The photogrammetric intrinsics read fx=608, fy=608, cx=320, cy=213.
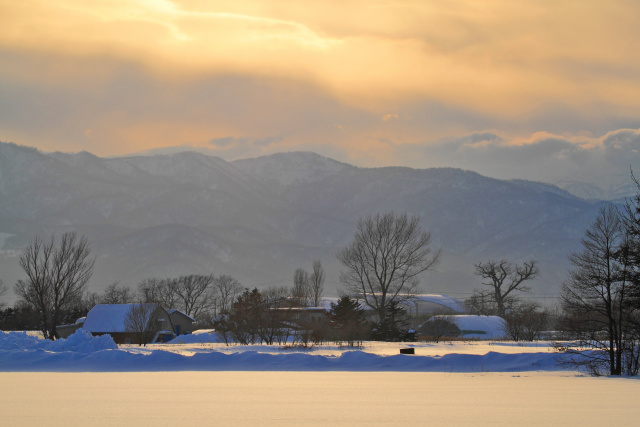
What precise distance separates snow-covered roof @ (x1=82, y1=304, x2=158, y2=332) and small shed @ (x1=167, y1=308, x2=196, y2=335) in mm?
9089

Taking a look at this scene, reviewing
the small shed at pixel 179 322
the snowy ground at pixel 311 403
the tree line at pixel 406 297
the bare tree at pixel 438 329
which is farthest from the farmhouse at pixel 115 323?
the snowy ground at pixel 311 403

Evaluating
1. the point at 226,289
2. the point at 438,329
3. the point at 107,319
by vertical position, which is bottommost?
the point at 438,329

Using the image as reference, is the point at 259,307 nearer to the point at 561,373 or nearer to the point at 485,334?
the point at 561,373

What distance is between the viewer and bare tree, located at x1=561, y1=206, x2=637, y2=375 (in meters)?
24.5

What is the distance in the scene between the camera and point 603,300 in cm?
2556

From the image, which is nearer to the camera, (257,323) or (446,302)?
(257,323)

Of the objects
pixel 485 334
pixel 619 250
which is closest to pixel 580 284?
pixel 619 250

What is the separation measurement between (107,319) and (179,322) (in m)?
13.3

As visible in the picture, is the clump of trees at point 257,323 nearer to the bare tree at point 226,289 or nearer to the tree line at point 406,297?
the tree line at point 406,297

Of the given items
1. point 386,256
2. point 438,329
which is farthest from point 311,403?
point 386,256

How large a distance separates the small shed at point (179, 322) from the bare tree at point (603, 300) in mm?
66323

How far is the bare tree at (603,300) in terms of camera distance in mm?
24531

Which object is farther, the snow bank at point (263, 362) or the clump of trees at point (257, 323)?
the clump of trees at point (257, 323)

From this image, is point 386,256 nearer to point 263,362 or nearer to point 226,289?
point 263,362
